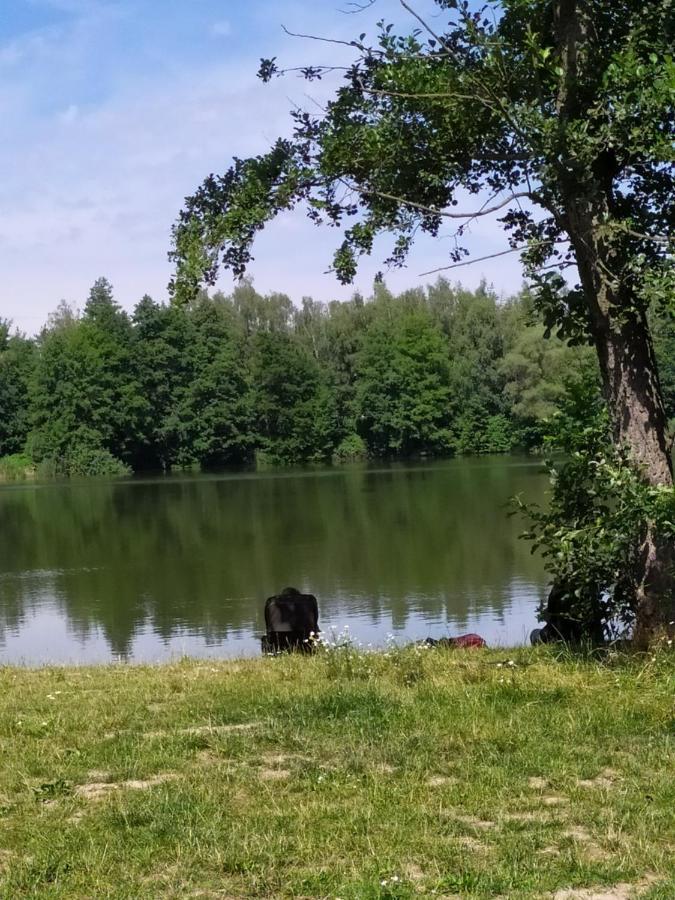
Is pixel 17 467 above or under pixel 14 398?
under

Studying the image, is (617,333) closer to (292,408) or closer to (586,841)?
(586,841)

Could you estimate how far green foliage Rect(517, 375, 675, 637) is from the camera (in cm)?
791

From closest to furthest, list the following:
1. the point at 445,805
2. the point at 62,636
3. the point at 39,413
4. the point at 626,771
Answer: the point at 445,805
the point at 626,771
the point at 62,636
the point at 39,413

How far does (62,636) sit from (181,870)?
14.5 meters

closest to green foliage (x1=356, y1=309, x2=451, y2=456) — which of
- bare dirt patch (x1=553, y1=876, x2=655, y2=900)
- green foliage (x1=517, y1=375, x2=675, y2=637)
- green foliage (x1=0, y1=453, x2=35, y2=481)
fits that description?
green foliage (x1=0, y1=453, x2=35, y2=481)

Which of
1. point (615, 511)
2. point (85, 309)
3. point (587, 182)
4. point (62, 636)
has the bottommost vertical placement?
point (62, 636)

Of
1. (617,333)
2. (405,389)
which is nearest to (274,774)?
(617,333)

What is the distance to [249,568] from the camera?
24.4m

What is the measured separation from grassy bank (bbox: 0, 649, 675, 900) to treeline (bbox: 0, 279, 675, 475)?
65.3 meters

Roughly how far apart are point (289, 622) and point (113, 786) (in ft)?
18.7

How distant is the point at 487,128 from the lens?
905 centimetres

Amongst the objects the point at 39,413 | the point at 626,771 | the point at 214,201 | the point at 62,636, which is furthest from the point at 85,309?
the point at 626,771

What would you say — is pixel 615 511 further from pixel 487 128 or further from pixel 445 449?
pixel 445 449

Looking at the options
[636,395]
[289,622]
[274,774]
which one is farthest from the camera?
[289,622]
